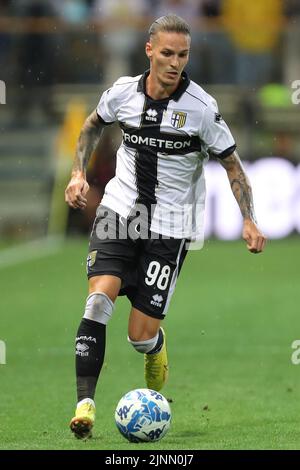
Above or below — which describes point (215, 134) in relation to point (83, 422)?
above

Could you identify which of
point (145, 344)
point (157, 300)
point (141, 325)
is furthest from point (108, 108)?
point (145, 344)

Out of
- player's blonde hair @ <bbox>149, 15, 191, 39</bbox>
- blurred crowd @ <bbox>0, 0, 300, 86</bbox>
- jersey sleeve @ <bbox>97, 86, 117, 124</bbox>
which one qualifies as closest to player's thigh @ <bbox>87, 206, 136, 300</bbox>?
jersey sleeve @ <bbox>97, 86, 117, 124</bbox>

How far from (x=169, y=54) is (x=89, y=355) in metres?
1.86

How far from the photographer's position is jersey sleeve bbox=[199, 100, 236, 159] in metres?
7.56

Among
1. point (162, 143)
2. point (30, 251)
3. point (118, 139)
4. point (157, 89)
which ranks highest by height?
point (157, 89)

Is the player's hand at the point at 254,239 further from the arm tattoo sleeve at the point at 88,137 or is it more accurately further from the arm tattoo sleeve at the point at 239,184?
the arm tattoo sleeve at the point at 88,137

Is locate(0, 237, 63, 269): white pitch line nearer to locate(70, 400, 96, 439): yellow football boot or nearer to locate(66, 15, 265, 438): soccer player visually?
locate(66, 15, 265, 438): soccer player

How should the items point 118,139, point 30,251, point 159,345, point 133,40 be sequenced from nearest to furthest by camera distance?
1. point 159,345
2. point 30,251
3. point 133,40
4. point 118,139

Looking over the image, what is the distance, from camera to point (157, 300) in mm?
7715

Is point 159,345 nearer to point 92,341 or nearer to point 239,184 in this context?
point 92,341

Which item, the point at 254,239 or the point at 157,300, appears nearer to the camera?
the point at 254,239

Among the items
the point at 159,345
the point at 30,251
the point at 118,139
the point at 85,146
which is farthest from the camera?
the point at 118,139

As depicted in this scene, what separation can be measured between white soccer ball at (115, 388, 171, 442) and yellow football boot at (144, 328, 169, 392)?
104 cm
